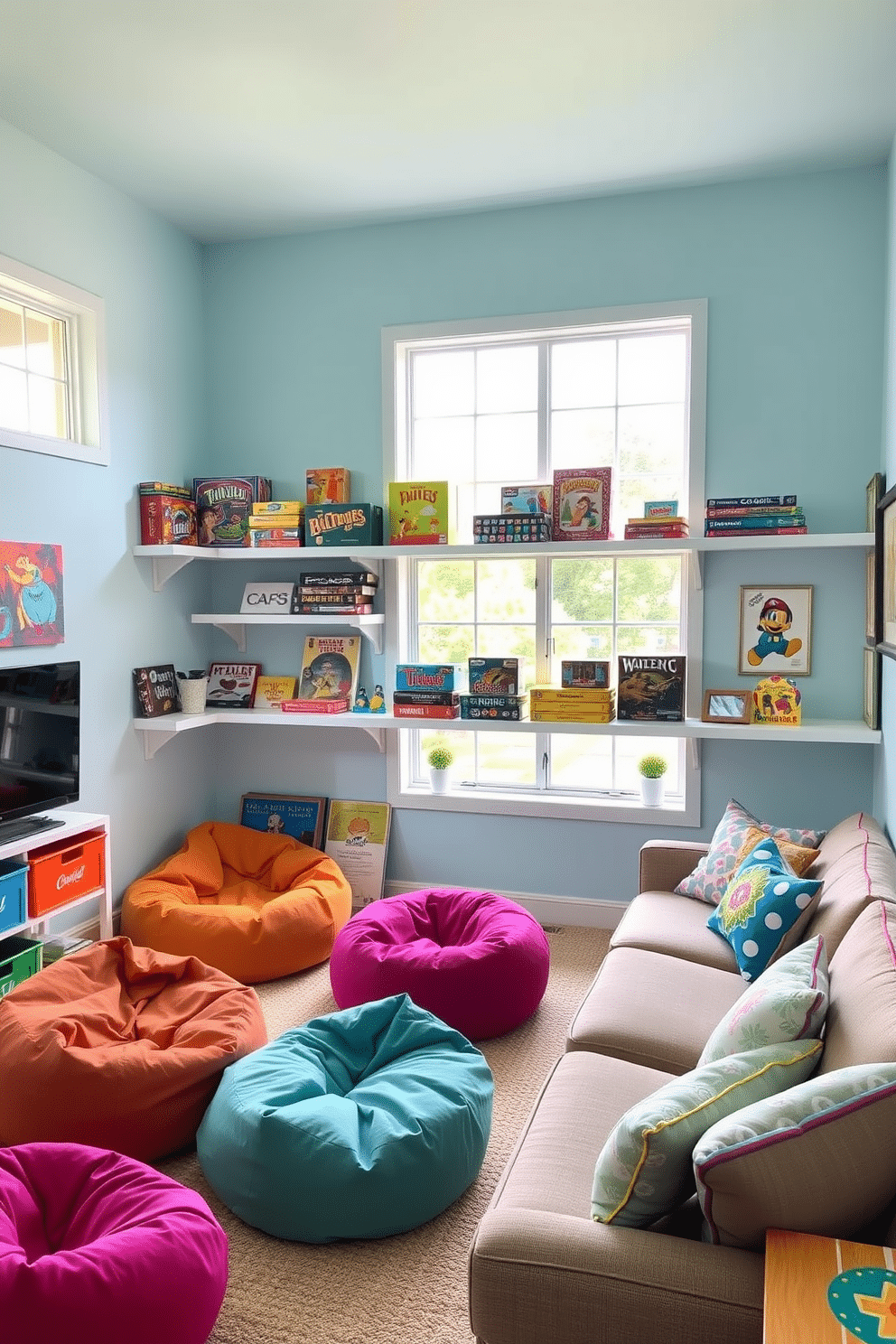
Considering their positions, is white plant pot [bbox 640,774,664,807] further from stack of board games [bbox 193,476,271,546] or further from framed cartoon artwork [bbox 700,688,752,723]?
stack of board games [bbox 193,476,271,546]

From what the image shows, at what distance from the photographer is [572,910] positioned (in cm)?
399

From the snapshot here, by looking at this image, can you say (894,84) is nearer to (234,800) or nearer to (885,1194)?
(885,1194)

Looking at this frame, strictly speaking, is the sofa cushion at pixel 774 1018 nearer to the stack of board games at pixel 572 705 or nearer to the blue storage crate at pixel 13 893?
the stack of board games at pixel 572 705

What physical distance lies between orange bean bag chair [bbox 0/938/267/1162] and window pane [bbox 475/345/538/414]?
252 centimetres

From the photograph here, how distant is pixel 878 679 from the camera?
127 inches

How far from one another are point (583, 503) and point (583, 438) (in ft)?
1.18

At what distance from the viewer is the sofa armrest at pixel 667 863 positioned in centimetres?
325

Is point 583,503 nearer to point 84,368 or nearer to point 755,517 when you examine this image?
point 755,517

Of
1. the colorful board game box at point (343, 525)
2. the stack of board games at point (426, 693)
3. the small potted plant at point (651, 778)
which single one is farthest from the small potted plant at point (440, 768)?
the colorful board game box at point (343, 525)

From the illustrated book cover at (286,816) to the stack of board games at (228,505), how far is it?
1144 millimetres

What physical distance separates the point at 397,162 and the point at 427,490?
3.87 feet

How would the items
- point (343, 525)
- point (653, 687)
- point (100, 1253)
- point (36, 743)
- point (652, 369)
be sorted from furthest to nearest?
point (343, 525) → point (652, 369) → point (653, 687) → point (36, 743) → point (100, 1253)

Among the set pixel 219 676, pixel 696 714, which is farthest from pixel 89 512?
pixel 696 714

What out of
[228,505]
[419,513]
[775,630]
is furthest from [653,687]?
[228,505]
